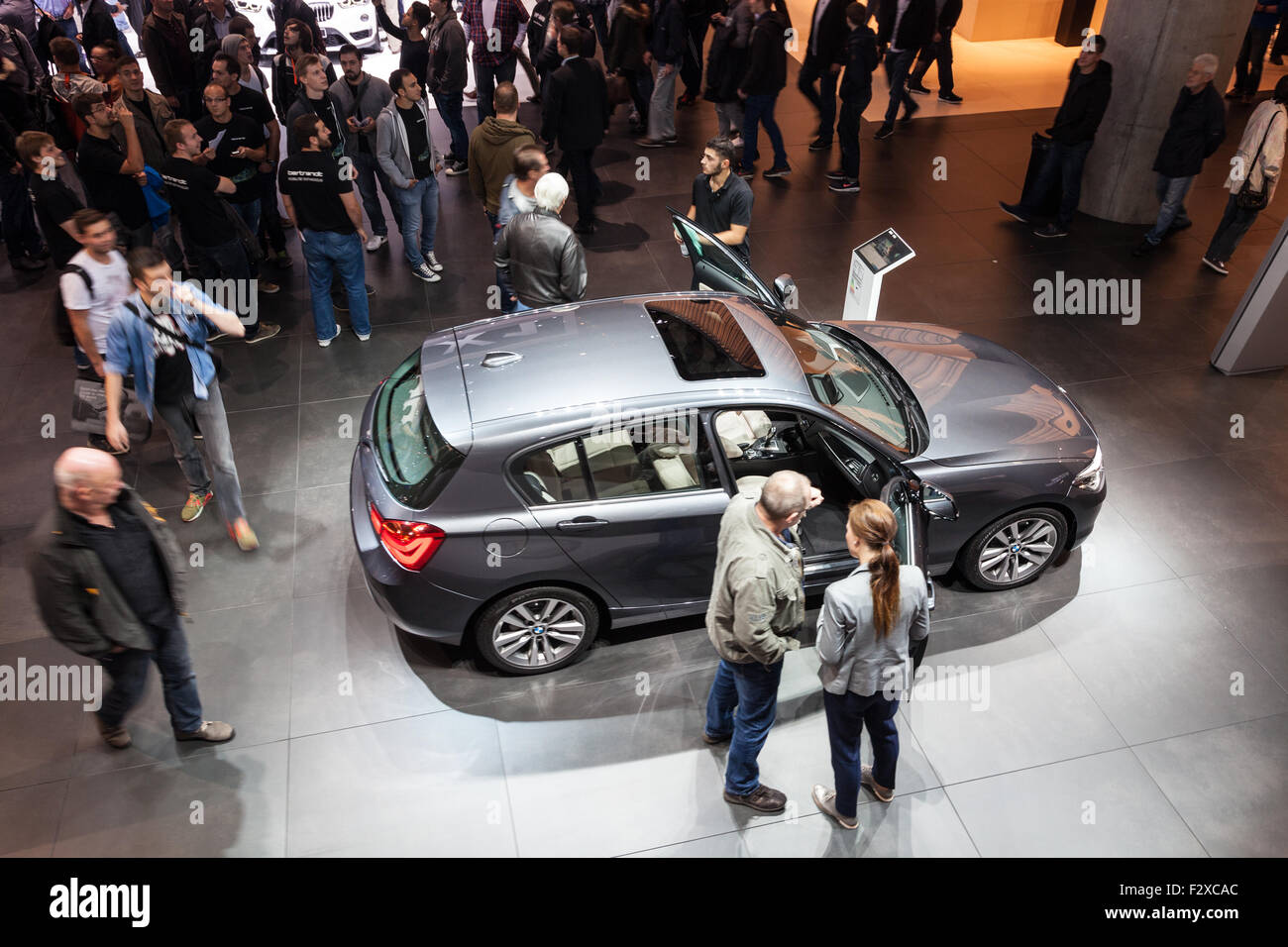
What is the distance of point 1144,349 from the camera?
24.9 feet

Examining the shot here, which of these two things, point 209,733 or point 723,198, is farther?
point 723,198

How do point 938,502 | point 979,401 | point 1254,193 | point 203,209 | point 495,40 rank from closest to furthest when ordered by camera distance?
point 938,502, point 979,401, point 203,209, point 1254,193, point 495,40

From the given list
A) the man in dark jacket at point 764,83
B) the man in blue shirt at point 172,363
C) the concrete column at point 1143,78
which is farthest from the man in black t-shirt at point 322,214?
the concrete column at point 1143,78

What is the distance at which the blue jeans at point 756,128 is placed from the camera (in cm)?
979

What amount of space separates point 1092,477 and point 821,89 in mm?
6758

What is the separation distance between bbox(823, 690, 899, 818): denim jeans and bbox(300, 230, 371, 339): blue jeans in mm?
4945

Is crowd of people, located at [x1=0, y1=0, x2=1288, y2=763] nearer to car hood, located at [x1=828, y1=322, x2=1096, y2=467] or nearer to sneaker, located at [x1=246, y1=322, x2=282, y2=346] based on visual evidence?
sneaker, located at [x1=246, y1=322, x2=282, y2=346]

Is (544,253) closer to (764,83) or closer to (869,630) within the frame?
(869,630)

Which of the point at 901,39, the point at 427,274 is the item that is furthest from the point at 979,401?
the point at 901,39

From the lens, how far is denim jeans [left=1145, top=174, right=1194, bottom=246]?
27.7 ft

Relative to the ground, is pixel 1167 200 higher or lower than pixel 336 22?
lower

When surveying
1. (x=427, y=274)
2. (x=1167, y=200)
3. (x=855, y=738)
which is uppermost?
(x=1167, y=200)

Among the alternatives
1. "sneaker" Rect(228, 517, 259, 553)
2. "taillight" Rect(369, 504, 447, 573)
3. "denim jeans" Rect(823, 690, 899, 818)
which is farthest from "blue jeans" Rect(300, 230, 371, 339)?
"denim jeans" Rect(823, 690, 899, 818)

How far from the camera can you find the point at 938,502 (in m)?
4.66
